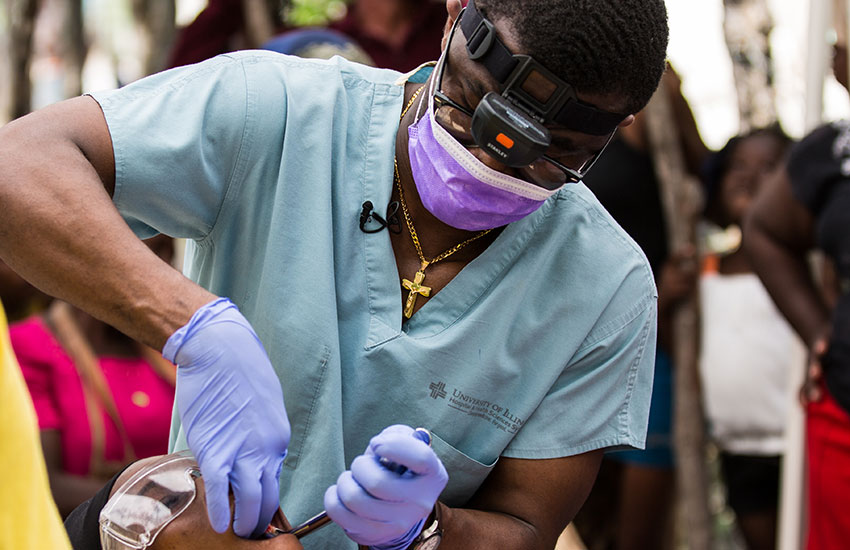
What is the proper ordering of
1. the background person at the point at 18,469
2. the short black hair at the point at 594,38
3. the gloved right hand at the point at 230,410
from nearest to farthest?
the background person at the point at 18,469
the gloved right hand at the point at 230,410
the short black hair at the point at 594,38

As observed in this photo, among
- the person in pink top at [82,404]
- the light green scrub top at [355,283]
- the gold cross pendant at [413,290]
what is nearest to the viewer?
the light green scrub top at [355,283]

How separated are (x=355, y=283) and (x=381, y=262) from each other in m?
0.06

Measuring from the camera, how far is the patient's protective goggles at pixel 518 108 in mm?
1585

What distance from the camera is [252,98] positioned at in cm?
167

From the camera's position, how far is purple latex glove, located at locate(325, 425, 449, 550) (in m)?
1.41

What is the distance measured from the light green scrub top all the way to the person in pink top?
5.12ft

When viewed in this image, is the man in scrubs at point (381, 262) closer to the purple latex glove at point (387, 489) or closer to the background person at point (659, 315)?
the purple latex glove at point (387, 489)

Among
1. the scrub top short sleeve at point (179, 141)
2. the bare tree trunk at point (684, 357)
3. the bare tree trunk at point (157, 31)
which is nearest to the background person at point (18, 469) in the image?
the scrub top short sleeve at point (179, 141)

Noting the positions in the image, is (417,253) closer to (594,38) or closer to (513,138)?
(513,138)

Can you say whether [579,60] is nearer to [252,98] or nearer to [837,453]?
[252,98]

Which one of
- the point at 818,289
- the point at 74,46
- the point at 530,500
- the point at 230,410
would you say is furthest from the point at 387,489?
→ the point at 74,46

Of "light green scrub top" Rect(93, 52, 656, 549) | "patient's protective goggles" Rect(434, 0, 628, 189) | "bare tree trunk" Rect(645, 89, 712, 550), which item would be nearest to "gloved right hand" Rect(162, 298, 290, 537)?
"light green scrub top" Rect(93, 52, 656, 549)

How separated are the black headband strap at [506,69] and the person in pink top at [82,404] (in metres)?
2.06

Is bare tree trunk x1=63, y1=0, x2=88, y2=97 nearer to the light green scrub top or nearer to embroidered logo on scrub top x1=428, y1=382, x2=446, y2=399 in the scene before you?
the light green scrub top
